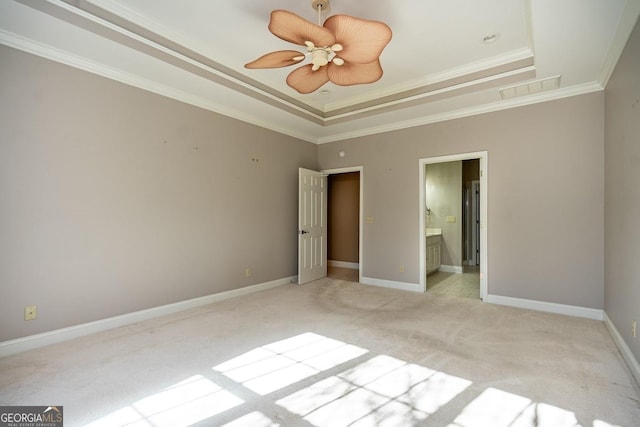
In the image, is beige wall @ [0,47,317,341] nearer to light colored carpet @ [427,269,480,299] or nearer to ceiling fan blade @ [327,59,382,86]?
ceiling fan blade @ [327,59,382,86]

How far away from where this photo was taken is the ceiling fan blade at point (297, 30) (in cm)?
196

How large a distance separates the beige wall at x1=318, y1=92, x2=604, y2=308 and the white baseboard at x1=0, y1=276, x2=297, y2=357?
3097 millimetres

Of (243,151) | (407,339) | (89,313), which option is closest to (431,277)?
(407,339)

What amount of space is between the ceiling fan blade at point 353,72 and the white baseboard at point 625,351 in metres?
3.03

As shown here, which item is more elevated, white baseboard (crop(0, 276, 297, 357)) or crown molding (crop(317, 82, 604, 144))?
crown molding (crop(317, 82, 604, 144))

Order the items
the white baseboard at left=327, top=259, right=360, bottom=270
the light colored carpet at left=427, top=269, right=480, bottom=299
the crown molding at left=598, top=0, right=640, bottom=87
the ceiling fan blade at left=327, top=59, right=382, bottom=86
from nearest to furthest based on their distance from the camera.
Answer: the crown molding at left=598, top=0, right=640, bottom=87, the ceiling fan blade at left=327, top=59, right=382, bottom=86, the light colored carpet at left=427, top=269, right=480, bottom=299, the white baseboard at left=327, top=259, right=360, bottom=270

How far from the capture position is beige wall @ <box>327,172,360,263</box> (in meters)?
7.32

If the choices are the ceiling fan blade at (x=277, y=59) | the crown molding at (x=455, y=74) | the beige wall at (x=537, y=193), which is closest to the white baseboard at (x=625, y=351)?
the beige wall at (x=537, y=193)

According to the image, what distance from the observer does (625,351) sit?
2523mm

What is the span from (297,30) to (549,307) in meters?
4.30

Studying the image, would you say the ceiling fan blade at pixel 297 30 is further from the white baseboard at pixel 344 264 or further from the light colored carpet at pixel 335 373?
the white baseboard at pixel 344 264

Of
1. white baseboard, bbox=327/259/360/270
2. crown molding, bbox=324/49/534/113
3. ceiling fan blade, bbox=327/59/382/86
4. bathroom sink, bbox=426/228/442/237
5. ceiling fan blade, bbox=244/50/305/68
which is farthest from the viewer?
white baseboard, bbox=327/259/360/270

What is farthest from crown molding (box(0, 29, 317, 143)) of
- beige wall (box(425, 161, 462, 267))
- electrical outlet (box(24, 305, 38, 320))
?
beige wall (box(425, 161, 462, 267))

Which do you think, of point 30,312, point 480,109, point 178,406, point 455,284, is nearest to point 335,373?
point 178,406
